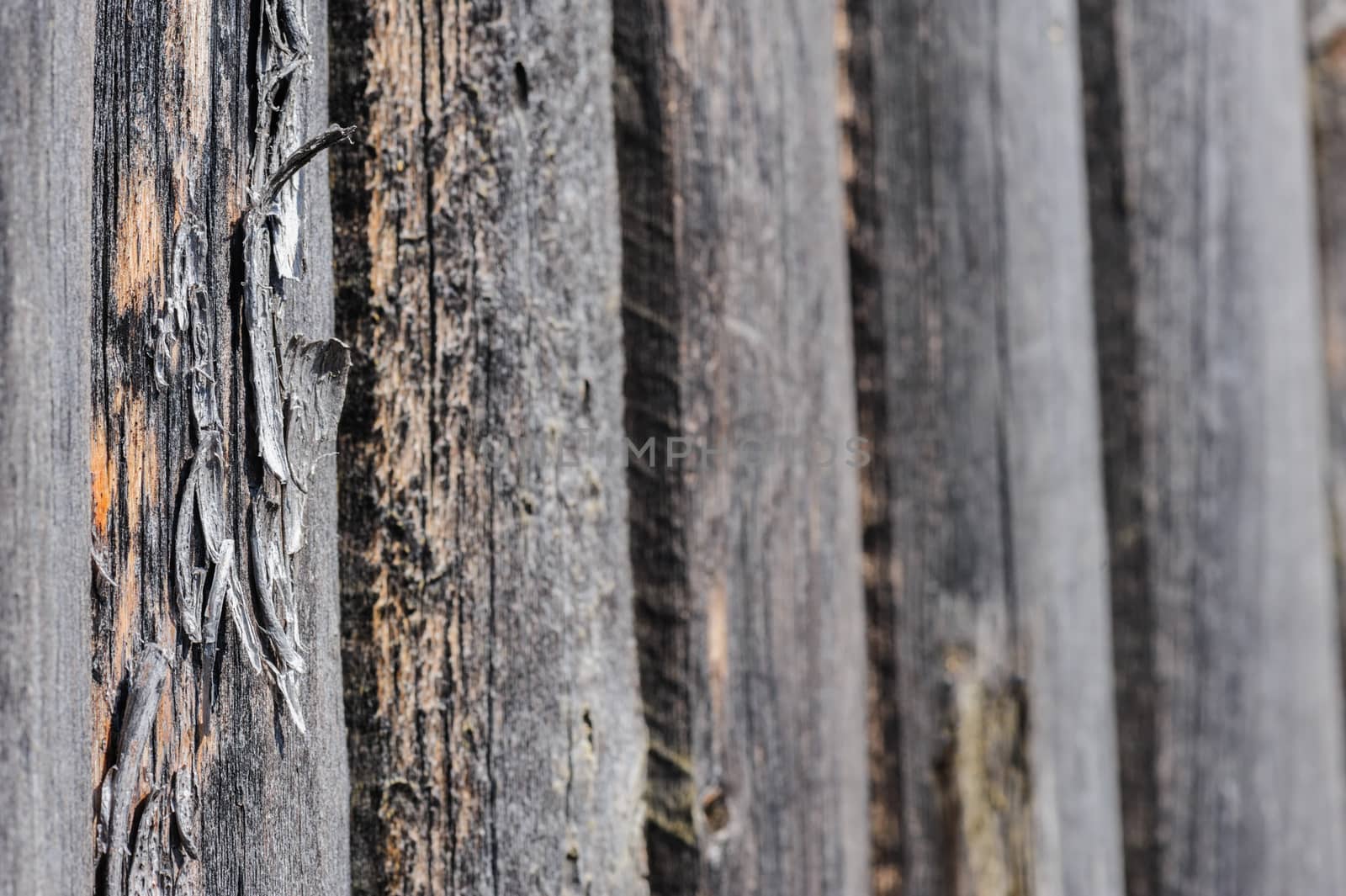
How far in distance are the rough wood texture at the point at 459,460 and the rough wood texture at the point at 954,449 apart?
40cm

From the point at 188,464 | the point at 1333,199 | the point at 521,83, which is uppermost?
the point at 1333,199

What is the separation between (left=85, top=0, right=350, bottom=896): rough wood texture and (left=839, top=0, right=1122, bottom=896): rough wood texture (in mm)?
591

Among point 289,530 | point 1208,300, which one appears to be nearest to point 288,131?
point 289,530

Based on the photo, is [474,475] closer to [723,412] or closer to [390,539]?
A: [390,539]

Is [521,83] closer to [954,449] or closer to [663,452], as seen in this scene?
[663,452]

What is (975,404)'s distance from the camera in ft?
3.41

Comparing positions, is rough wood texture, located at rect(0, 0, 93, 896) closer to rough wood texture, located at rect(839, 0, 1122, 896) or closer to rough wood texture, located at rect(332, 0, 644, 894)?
rough wood texture, located at rect(332, 0, 644, 894)

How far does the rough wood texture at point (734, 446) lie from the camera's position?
0.82 meters

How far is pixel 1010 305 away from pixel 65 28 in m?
0.85

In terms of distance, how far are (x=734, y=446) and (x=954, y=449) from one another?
29 centimetres

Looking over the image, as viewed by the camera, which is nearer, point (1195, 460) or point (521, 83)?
point (521, 83)

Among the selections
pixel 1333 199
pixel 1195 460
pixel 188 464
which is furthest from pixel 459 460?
pixel 1333 199

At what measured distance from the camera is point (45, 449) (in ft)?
1.58

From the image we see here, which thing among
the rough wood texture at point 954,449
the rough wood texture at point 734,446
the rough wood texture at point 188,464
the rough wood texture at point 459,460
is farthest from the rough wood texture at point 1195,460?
the rough wood texture at point 188,464
